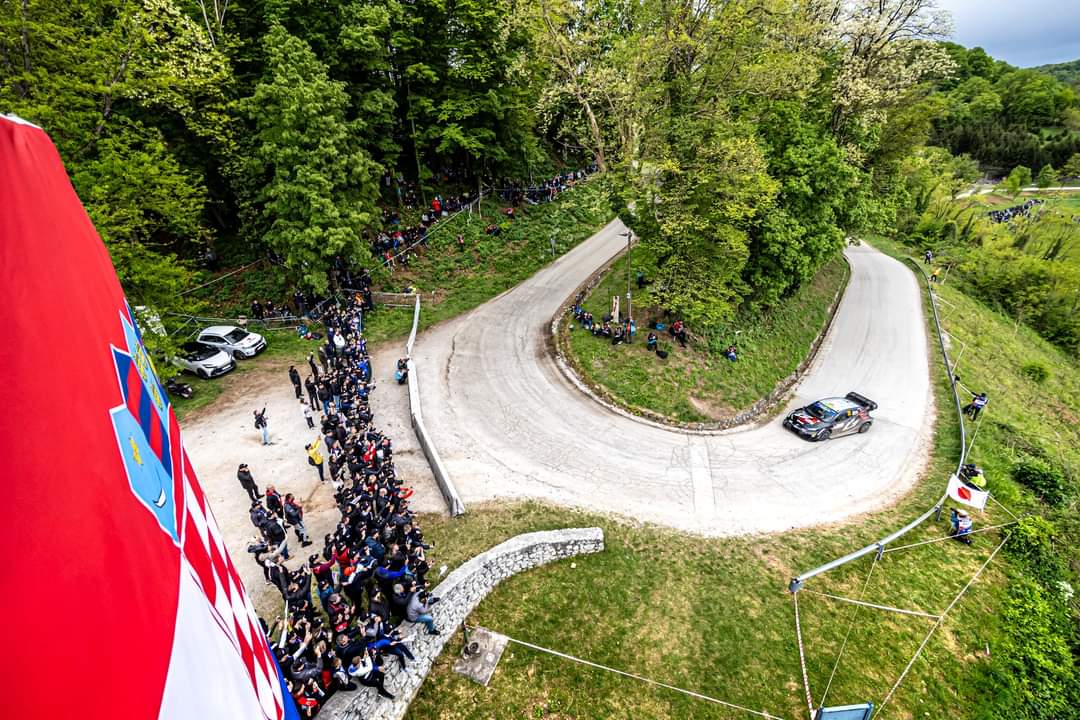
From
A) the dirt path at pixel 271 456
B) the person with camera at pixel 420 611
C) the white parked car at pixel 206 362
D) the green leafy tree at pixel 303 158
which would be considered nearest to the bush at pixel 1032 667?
the person with camera at pixel 420 611

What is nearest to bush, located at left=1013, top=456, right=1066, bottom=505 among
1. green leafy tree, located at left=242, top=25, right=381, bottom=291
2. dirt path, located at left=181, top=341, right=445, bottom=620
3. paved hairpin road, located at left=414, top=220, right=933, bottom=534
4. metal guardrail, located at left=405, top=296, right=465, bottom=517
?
paved hairpin road, located at left=414, top=220, right=933, bottom=534

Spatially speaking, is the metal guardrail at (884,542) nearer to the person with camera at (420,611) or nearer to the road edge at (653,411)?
the road edge at (653,411)

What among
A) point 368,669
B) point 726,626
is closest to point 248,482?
point 368,669

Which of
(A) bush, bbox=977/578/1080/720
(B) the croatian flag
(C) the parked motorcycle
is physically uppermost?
(B) the croatian flag

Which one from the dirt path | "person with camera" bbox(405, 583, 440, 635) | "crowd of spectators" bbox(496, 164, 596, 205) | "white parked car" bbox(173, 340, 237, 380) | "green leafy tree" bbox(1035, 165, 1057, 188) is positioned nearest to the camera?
"person with camera" bbox(405, 583, 440, 635)

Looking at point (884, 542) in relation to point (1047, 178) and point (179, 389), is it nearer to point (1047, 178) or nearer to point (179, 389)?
point (179, 389)

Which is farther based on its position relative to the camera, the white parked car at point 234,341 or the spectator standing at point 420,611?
the white parked car at point 234,341

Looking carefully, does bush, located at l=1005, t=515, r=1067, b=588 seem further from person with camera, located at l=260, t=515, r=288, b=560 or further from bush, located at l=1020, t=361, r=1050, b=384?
person with camera, located at l=260, t=515, r=288, b=560
